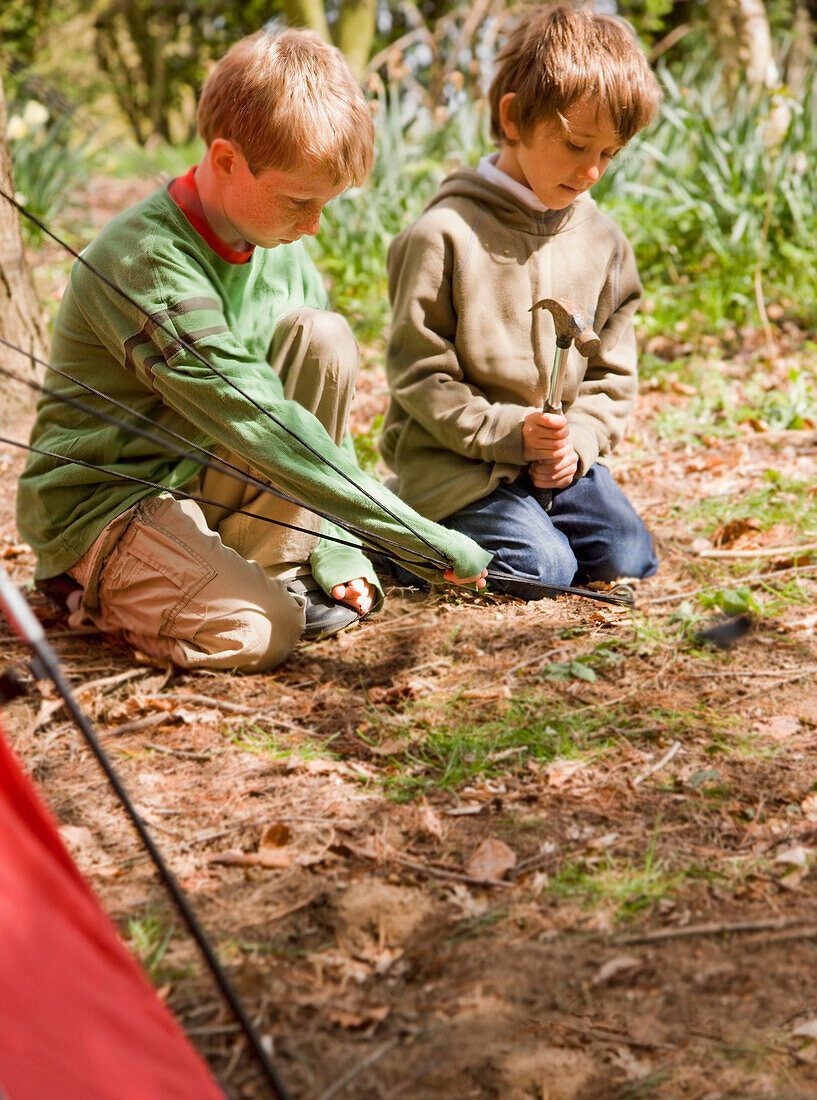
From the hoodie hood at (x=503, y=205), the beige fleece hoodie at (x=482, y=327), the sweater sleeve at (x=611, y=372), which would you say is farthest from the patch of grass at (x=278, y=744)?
the hoodie hood at (x=503, y=205)

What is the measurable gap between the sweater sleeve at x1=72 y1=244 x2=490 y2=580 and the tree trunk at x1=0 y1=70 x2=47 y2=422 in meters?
1.48

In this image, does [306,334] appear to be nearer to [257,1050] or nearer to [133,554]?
[133,554]

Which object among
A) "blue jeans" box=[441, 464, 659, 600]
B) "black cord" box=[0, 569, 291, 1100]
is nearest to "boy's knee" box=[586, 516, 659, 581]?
"blue jeans" box=[441, 464, 659, 600]

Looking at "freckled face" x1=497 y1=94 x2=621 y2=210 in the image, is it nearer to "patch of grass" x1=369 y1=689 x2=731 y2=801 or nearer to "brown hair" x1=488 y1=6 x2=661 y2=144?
"brown hair" x1=488 y1=6 x2=661 y2=144

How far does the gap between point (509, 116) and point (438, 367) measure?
61 centimetres

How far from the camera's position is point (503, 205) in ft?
8.14

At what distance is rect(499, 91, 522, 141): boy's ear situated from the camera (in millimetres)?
2357

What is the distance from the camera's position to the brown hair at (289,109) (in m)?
1.93

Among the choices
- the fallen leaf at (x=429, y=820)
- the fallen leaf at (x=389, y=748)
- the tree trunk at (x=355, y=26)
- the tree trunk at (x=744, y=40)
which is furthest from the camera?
the tree trunk at (x=355, y=26)

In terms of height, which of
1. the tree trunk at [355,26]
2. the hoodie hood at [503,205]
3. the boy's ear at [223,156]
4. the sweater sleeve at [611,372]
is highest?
the tree trunk at [355,26]

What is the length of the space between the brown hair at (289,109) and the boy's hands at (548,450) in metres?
0.69

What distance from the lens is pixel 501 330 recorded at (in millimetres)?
2496

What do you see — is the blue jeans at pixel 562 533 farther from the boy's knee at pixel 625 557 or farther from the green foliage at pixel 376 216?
the green foliage at pixel 376 216

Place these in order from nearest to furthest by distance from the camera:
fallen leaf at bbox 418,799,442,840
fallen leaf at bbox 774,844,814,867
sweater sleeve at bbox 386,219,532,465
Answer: fallen leaf at bbox 774,844,814,867, fallen leaf at bbox 418,799,442,840, sweater sleeve at bbox 386,219,532,465
